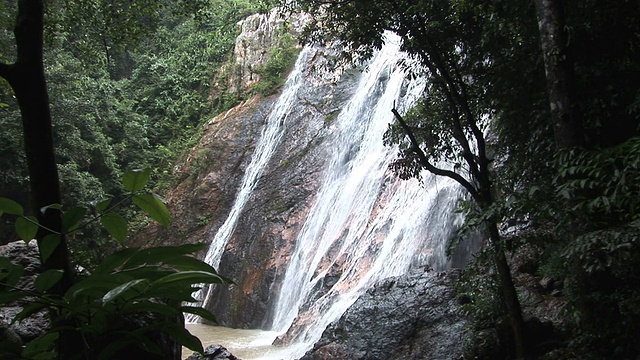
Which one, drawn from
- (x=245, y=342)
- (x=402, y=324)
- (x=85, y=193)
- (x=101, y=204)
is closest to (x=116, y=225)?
(x=101, y=204)

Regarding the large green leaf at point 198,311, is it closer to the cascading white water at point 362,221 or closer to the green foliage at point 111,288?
the green foliage at point 111,288

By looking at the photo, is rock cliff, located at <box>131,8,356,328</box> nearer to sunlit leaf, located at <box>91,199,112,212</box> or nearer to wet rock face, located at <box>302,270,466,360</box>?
wet rock face, located at <box>302,270,466,360</box>

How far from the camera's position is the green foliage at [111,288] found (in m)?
0.86

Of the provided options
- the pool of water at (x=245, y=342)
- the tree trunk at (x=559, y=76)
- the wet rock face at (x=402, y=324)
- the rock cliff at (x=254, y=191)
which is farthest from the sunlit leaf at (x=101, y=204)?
the rock cliff at (x=254, y=191)

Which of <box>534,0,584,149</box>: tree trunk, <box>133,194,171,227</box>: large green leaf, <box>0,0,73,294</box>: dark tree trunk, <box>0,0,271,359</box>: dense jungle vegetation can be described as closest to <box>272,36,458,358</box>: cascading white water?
<box>534,0,584,149</box>: tree trunk

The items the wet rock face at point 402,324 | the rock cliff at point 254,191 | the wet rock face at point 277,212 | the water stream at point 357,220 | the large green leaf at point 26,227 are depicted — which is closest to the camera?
the large green leaf at point 26,227

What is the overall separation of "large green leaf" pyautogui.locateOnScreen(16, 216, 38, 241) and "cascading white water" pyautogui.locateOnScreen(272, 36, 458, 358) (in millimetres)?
7400

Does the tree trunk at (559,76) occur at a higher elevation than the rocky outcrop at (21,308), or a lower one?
higher

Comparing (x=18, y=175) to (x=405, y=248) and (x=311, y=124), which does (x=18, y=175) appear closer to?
(x=311, y=124)

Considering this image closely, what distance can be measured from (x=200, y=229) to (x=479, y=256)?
43.8ft

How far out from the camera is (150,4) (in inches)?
223

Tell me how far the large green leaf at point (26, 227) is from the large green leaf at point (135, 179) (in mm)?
172

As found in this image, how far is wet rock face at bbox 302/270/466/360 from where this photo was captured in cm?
668

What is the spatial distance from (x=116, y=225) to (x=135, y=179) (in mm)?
110
